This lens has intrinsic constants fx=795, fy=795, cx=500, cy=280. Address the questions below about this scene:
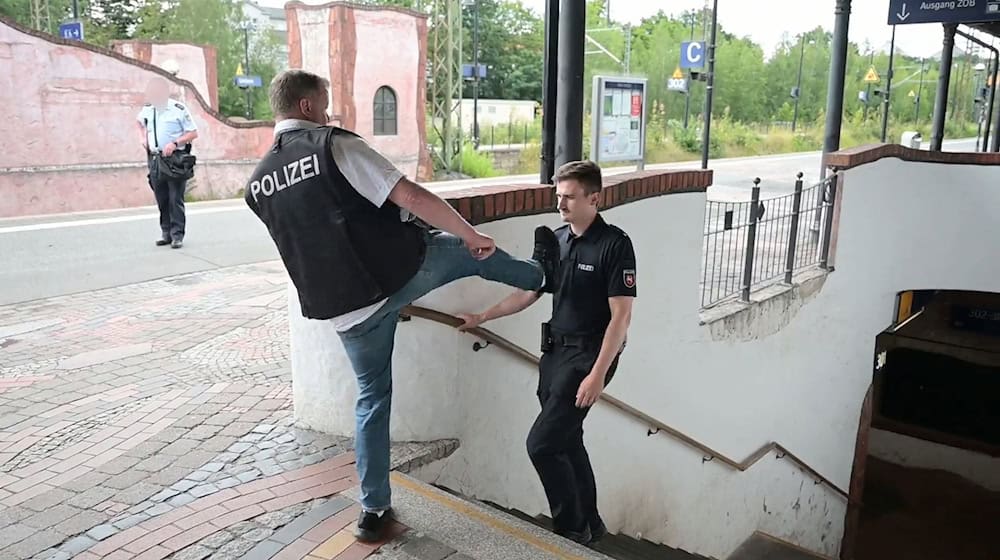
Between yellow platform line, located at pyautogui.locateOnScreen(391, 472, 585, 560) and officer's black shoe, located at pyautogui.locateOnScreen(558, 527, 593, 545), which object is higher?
yellow platform line, located at pyautogui.locateOnScreen(391, 472, 585, 560)

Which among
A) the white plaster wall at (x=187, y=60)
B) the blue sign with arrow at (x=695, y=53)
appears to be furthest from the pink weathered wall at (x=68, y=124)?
the blue sign with arrow at (x=695, y=53)

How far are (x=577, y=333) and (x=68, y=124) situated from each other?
51.9 feet

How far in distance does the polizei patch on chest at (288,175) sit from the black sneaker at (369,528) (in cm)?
126

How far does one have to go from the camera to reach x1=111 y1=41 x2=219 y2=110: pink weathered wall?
21.0m

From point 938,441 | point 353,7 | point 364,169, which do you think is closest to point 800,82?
point 353,7

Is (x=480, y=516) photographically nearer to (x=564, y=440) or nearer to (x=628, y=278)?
(x=564, y=440)

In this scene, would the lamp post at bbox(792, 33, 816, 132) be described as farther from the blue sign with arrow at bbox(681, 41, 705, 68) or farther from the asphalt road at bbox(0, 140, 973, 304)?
the asphalt road at bbox(0, 140, 973, 304)

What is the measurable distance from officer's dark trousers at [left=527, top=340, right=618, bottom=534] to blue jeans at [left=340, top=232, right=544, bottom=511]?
65cm

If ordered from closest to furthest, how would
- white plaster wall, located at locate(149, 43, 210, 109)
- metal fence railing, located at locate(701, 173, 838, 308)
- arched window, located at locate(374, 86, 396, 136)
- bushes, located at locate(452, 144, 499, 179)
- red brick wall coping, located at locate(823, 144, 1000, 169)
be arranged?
metal fence railing, located at locate(701, 173, 838, 308)
red brick wall coping, located at locate(823, 144, 1000, 169)
white plaster wall, located at locate(149, 43, 210, 109)
arched window, located at locate(374, 86, 396, 136)
bushes, located at locate(452, 144, 499, 179)

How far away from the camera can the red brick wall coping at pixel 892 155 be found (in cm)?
774

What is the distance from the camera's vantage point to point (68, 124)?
1591 centimetres

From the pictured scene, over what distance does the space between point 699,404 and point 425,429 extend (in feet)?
9.95

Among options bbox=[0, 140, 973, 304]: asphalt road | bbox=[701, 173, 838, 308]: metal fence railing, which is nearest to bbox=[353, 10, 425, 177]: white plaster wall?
bbox=[0, 140, 973, 304]: asphalt road

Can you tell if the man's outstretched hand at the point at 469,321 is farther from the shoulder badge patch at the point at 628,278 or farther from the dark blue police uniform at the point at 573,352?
the shoulder badge patch at the point at 628,278
